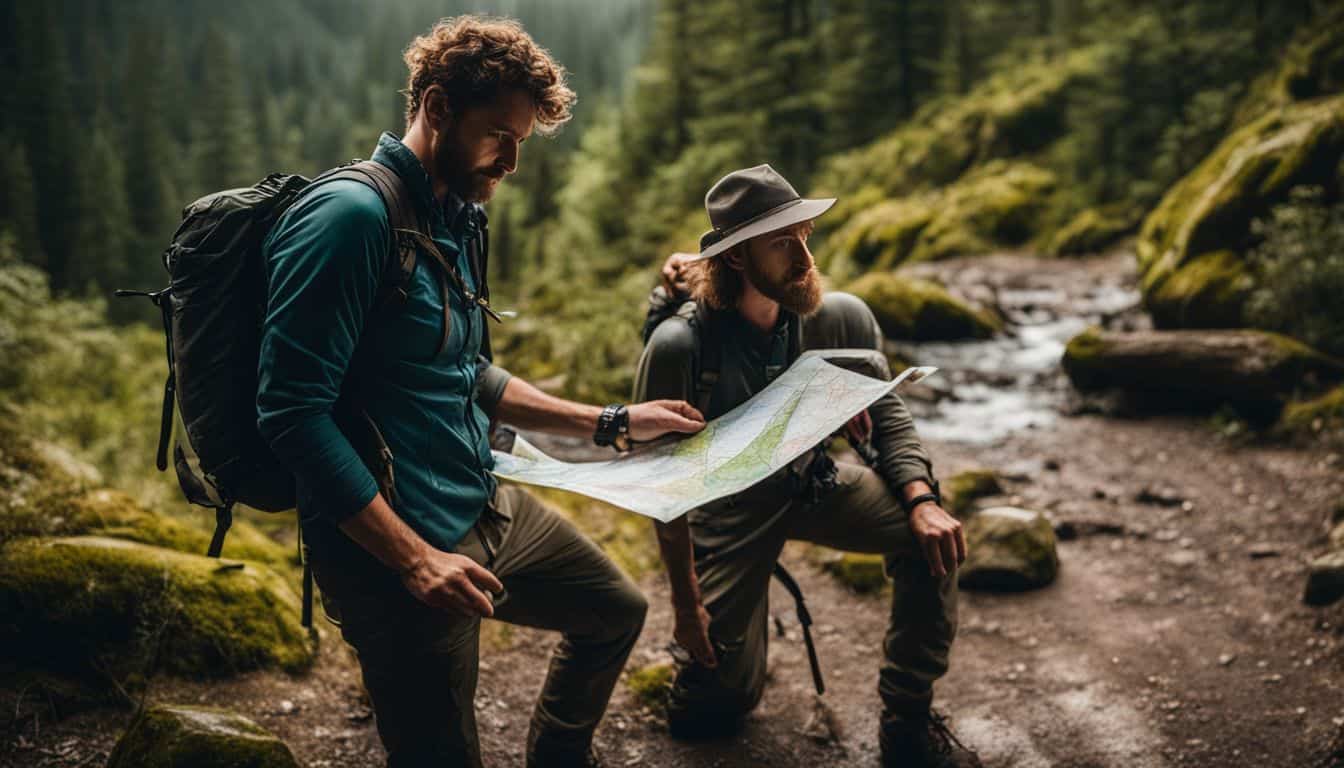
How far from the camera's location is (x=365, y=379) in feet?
7.79

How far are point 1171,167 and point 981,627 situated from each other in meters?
16.5

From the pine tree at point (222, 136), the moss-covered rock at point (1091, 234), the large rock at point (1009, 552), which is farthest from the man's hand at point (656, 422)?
the pine tree at point (222, 136)

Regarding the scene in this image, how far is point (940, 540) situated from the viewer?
3.44 meters

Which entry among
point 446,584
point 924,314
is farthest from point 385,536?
point 924,314

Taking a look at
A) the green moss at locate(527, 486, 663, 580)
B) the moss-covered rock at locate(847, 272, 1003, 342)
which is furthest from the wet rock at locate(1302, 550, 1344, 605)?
the moss-covered rock at locate(847, 272, 1003, 342)

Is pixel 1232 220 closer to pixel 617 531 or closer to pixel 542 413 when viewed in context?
pixel 617 531

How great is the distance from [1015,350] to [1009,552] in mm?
7549

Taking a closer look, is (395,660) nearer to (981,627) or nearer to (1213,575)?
Answer: (981,627)

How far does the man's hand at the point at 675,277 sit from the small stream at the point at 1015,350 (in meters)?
6.28

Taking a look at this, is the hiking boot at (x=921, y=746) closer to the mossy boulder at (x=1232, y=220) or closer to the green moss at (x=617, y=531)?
the green moss at (x=617, y=531)

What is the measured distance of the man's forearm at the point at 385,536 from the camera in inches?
85.7

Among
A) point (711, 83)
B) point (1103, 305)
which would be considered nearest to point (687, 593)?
point (1103, 305)

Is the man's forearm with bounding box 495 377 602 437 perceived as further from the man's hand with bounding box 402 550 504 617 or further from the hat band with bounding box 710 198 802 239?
the man's hand with bounding box 402 550 504 617

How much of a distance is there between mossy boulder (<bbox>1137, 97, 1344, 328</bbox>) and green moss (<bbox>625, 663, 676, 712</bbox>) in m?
8.10
